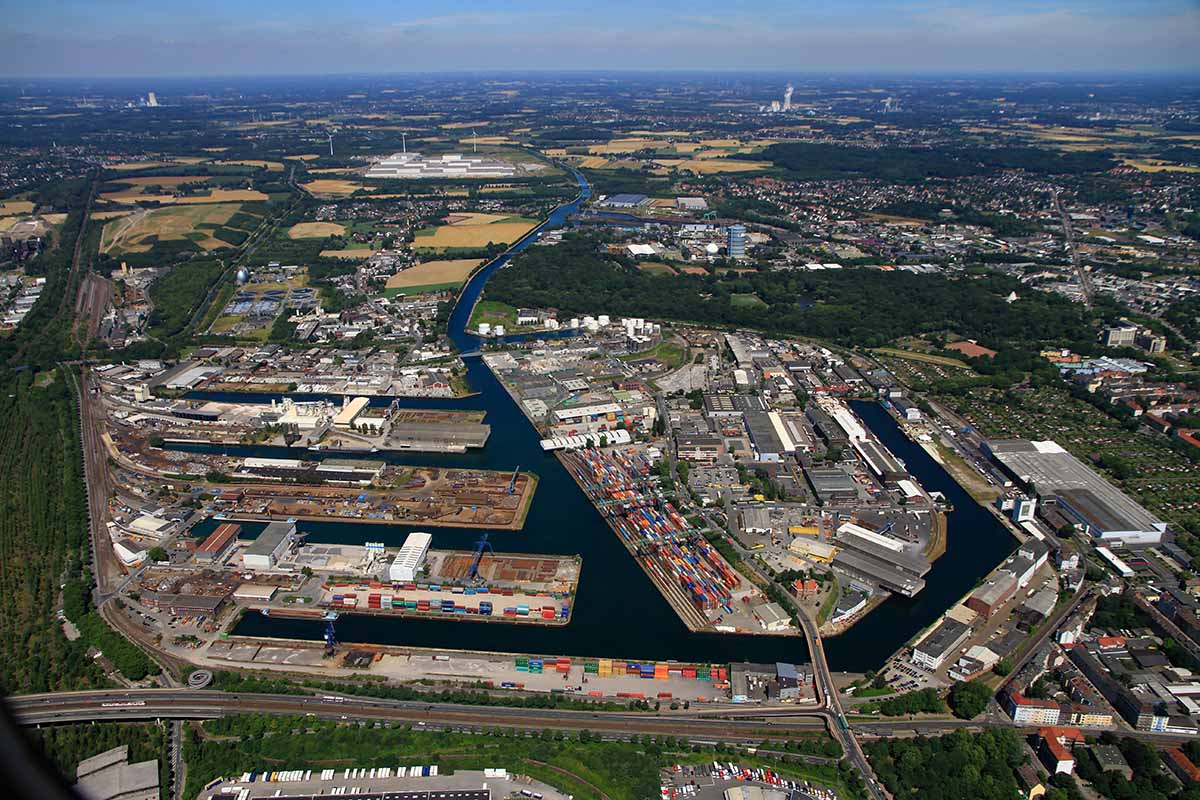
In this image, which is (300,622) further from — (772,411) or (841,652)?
(772,411)

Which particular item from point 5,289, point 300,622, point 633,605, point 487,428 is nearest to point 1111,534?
point 633,605

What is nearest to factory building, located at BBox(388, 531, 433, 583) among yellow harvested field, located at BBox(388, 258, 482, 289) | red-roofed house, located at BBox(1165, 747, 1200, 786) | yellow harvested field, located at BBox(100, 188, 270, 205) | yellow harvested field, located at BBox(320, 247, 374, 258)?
red-roofed house, located at BBox(1165, 747, 1200, 786)

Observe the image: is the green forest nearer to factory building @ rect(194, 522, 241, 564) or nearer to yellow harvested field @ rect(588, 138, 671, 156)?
factory building @ rect(194, 522, 241, 564)

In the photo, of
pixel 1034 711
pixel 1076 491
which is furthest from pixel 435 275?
pixel 1034 711

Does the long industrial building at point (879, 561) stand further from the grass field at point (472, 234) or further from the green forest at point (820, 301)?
the grass field at point (472, 234)

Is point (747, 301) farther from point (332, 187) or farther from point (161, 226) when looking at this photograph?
point (332, 187)

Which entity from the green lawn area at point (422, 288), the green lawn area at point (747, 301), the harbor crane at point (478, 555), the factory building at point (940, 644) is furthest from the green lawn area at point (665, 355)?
the factory building at point (940, 644)
